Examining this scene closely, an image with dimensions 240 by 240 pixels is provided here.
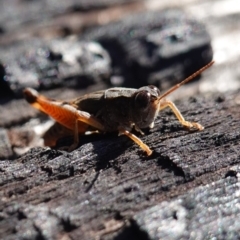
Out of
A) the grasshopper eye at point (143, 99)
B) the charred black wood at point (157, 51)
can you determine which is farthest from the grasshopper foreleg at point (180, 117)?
the charred black wood at point (157, 51)

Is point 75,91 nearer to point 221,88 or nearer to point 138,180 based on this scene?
point 221,88

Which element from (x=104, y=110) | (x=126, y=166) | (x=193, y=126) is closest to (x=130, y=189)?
(x=126, y=166)

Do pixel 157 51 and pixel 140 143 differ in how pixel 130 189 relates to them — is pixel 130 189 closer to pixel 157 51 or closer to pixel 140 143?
pixel 140 143

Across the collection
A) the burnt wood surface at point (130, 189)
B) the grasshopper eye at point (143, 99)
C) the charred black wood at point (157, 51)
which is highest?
the charred black wood at point (157, 51)

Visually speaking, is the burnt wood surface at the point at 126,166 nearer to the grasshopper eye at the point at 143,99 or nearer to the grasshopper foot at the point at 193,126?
the grasshopper foot at the point at 193,126

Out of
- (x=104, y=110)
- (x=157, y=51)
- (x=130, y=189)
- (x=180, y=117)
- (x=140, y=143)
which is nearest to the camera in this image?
(x=130, y=189)

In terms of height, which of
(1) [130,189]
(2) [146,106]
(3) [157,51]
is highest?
(3) [157,51]

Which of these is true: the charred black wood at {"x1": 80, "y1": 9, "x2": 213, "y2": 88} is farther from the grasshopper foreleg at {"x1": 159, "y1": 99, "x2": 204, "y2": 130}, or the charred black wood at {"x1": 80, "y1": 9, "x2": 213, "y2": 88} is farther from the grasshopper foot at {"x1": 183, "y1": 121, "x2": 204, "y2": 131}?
the grasshopper foot at {"x1": 183, "y1": 121, "x2": 204, "y2": 131}

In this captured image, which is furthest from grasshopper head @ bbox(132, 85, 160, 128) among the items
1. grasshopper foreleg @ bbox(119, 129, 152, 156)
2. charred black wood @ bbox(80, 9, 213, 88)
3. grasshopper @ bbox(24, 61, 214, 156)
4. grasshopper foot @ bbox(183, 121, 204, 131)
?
charred black wood @ bbox(80, 9, 213, 88)
